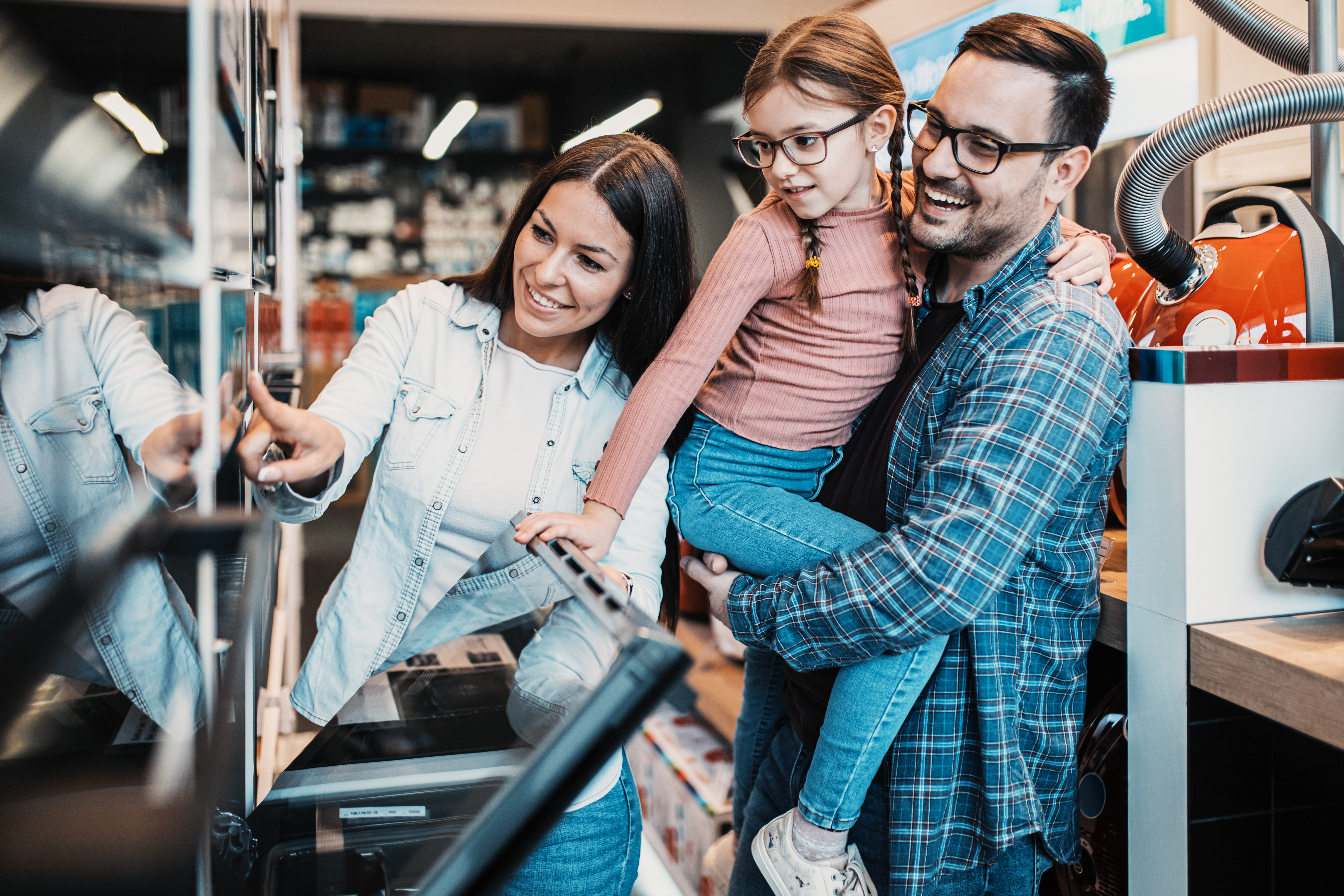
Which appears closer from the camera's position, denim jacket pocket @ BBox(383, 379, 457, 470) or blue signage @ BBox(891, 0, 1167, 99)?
denim jacket pocket @ BBox(383, 379, 457, 470)

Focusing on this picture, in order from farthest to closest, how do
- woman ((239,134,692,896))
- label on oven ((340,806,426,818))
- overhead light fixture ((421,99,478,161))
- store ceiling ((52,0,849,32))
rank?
overhead light fixture ((421,99,478,161)), store ceiling ((52,0,849,32)), woman ((239,134,692,896)), label on oven ((340,806,426,818))

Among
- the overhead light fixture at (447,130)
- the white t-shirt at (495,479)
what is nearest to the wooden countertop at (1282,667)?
the white t-shirt at (495,479)

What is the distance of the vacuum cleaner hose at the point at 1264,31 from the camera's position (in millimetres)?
1714

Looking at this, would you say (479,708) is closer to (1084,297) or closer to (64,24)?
(64,24)

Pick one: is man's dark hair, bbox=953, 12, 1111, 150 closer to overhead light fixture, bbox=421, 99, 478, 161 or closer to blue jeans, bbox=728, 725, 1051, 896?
blue jeans, bbox=728, 725, 1051, 896

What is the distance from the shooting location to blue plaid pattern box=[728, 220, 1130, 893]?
1.21 meters

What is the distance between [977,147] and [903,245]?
0.70 ft

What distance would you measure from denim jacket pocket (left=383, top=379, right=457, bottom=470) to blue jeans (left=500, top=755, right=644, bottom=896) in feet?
1.70

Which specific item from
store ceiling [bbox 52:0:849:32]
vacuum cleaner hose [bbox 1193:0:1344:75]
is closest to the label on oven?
vacuum cleaner hose [bbox 1193:0:1344:75]

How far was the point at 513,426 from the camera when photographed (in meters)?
1.42

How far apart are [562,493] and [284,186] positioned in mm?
1516

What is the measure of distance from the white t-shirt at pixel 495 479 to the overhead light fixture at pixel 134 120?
2.45ft

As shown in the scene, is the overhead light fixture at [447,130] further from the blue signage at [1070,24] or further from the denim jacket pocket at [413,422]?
the denim jacket pocket at [413,422]

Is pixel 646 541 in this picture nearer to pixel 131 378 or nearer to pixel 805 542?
pixel 805 542
